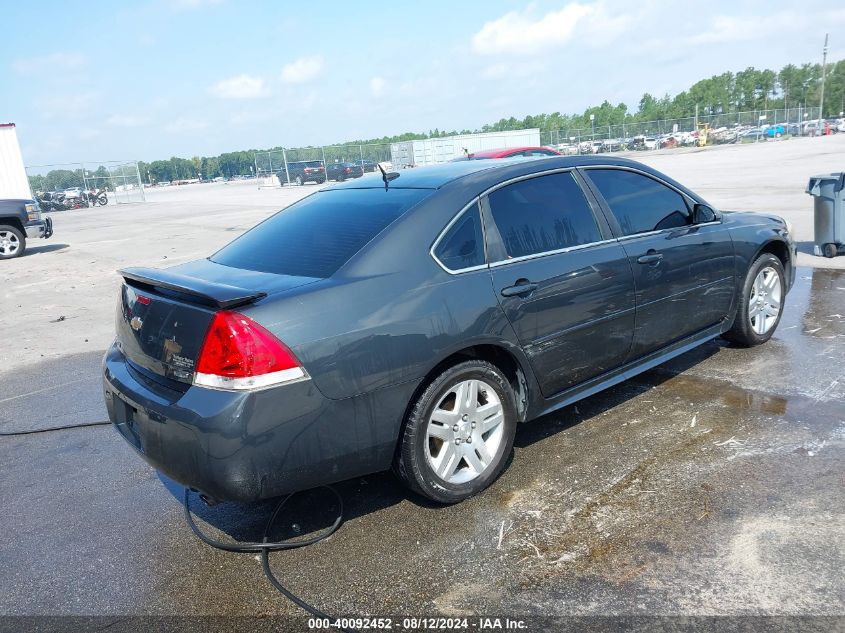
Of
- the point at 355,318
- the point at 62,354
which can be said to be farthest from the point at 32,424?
the point at 355,318

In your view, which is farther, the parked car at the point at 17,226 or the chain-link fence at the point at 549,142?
the chain-link fence at the point at 549,142

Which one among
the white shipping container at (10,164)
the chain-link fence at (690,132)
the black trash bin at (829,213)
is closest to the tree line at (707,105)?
the chain-link fence at (690,132)

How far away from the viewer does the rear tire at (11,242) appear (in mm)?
16031

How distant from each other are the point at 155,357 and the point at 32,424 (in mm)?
2704

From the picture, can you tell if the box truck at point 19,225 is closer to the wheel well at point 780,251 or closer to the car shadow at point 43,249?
the car shadow at point 43,249

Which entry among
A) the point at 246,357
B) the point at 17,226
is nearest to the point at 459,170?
the point at 246,357

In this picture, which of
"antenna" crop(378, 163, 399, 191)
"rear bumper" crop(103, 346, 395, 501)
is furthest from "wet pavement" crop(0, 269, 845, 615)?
"antenna" crop(378, 163, 399, 191)

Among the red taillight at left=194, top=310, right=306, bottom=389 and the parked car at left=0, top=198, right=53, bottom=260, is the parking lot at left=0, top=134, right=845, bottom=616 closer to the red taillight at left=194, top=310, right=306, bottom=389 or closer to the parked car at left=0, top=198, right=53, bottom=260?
the red taillight at left=194, top=310, right=306, bottom=389

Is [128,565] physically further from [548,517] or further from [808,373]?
[808,373]

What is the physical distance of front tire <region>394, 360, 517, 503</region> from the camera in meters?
3.27

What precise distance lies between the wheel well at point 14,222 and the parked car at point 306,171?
102ft

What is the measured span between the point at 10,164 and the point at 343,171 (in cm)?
2554

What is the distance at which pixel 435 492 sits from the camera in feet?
11.1

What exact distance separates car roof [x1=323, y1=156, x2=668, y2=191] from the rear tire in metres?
14.6
